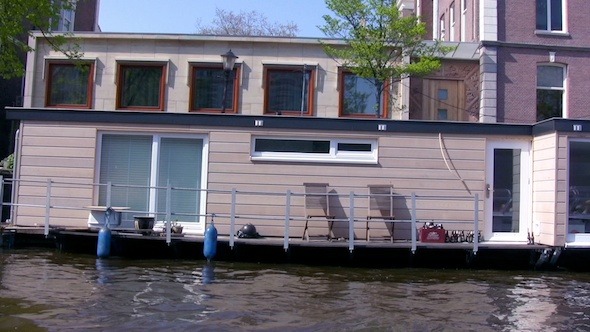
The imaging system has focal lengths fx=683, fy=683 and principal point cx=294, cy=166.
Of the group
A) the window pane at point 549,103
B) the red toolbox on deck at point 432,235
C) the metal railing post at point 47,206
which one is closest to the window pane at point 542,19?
the window pane at point 549,103

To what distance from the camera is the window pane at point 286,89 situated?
18.5 metres

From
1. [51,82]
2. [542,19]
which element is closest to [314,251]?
[51,82]

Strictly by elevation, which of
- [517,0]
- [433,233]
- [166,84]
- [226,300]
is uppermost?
[517,0]

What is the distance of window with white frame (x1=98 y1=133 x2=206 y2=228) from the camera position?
45.8ft

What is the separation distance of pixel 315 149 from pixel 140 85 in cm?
705

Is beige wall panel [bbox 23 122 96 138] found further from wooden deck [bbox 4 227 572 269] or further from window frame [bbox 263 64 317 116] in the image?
window frame [bbox 263 64 317 116]

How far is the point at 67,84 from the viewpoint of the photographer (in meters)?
18.8

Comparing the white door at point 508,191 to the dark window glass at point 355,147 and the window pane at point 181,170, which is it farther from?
the window pane at point 181,170

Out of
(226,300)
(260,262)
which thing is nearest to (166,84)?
(260,262)

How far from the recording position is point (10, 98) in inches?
988

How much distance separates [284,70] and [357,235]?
658cm

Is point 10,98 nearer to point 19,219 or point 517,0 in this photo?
point 19,219

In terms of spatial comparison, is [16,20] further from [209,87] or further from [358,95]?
[358,95]

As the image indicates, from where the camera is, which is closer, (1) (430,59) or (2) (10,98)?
(1) (430,59)
